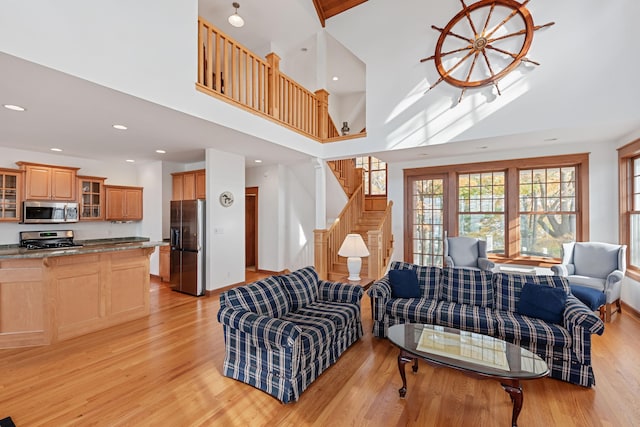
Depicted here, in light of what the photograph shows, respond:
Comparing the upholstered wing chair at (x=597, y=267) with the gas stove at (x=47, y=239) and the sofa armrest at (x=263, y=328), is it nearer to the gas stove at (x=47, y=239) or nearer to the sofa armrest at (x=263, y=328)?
the sofa armrest at (x=263, y=328)

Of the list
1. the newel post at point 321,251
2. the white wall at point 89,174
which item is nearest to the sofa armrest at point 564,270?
the newel post at point 321,251

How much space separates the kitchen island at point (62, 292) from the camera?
304cm

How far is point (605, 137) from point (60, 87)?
21.4 ft

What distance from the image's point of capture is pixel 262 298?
2.63 metres

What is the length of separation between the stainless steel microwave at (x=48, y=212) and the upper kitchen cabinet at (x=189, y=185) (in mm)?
1769

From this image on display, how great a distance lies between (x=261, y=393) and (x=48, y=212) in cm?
549

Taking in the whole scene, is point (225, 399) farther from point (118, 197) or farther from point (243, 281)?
point (118, 197)

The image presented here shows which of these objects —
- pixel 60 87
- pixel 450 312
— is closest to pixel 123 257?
pixel 60 87

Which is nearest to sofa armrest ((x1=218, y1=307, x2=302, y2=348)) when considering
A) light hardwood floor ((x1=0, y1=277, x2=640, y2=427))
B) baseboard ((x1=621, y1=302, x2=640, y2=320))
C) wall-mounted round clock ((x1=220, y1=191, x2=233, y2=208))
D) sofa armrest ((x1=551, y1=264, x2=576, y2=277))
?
light hardwood floor ((x1=0, y1=277, x2=640, y2=427))

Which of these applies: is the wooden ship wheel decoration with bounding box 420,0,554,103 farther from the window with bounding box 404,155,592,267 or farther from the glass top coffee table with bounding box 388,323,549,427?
the glass top coffee table with bounding box 388,323,549,427

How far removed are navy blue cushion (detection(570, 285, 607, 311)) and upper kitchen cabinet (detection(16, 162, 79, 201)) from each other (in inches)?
321

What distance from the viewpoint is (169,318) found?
3936mm

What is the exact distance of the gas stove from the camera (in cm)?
509

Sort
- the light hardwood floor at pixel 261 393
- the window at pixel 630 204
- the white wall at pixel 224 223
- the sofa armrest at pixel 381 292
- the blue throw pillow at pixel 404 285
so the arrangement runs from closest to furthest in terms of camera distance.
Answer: the light hardwood floor at pixel 261 393
the sofa armrest at pixel 381 292
the blue throw pillow at pixel 404 285
the window at pixel 630 204
the white wall at pixel 224 223
